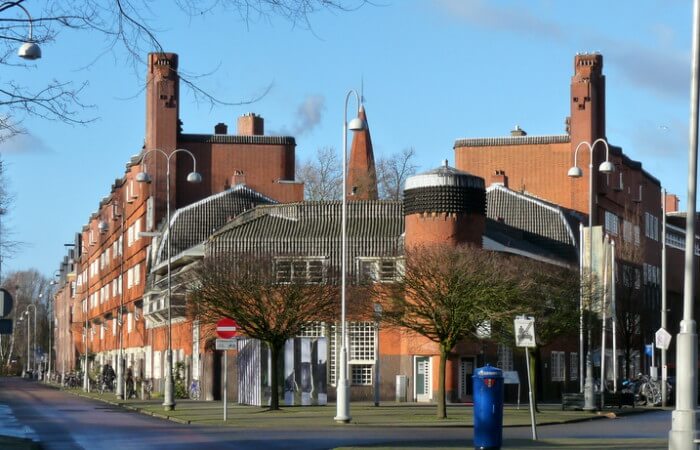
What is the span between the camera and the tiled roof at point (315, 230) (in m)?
60.5

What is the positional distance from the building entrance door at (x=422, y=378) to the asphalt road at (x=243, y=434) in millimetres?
15580

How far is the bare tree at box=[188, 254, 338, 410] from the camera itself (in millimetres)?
47000

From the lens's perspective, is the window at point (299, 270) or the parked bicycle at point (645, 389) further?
the parked bicycle at point (645, 389)

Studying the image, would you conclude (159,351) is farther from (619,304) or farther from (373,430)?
(373,430)

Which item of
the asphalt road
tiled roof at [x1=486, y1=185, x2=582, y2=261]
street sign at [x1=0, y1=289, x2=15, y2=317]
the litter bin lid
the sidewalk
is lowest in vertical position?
the sidewalk

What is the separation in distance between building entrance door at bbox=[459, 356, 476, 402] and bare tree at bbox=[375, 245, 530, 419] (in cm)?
1217

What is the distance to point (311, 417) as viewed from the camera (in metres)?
41.5

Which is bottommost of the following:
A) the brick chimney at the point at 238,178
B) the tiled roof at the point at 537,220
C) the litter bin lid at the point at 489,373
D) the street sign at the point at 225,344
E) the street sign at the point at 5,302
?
the litter bin lid at the point at 489,373

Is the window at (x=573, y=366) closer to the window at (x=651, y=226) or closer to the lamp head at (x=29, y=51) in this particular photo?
the window at (x=651, y=226)

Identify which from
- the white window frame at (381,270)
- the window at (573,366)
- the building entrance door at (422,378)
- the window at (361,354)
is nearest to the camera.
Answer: the white window frame at (381,270)

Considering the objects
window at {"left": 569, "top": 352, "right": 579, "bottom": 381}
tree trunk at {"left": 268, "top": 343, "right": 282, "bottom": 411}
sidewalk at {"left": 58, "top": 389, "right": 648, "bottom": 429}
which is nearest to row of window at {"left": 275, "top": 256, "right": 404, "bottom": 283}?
tree trunk at {"left": 268, "top": 343, "right": 282, "bottom": 411}

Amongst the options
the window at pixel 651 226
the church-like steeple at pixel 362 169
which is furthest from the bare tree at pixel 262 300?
the window at pixel 651 226

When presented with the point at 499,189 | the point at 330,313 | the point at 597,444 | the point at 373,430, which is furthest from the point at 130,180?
the point at 597,444

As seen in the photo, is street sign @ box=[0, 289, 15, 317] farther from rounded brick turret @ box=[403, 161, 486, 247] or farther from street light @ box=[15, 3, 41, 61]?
rounded brick turret @ box=[403, 161, 486, 247]
